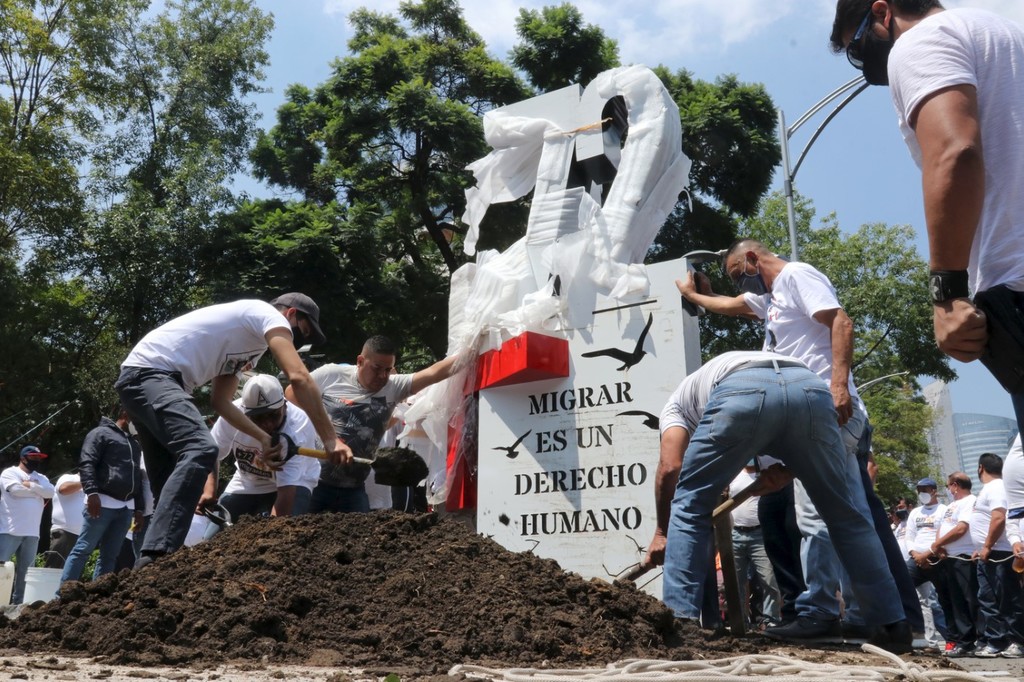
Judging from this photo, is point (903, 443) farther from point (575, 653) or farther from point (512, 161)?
point (575, 653)

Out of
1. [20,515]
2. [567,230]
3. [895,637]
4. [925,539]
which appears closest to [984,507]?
[925,539]

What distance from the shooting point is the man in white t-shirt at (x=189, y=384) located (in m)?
3.96

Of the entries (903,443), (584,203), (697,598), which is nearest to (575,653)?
(697,598)

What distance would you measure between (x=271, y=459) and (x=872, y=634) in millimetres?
3241

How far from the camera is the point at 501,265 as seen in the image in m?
8.02

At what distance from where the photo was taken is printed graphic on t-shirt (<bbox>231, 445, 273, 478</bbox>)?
608 centimetres

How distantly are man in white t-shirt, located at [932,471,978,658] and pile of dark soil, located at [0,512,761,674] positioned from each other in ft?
19.1

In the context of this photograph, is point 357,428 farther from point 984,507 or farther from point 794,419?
point 984,507

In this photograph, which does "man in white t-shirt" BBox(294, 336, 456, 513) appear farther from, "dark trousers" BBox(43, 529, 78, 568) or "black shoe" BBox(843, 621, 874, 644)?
"dark trousers" BBox(43, 529, 78, 568)

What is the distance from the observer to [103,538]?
7.62 metres

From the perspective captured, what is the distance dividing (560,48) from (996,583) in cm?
1601

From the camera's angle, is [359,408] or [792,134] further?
[792,134]

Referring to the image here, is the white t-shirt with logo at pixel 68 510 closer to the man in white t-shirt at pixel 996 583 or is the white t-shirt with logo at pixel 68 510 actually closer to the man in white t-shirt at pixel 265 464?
the man in white t-shirt at pixel 265 464

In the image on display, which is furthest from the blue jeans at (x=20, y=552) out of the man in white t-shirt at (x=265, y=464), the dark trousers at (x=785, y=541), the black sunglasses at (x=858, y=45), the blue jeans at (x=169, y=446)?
the black sunglasses at (x=858, y=45)
